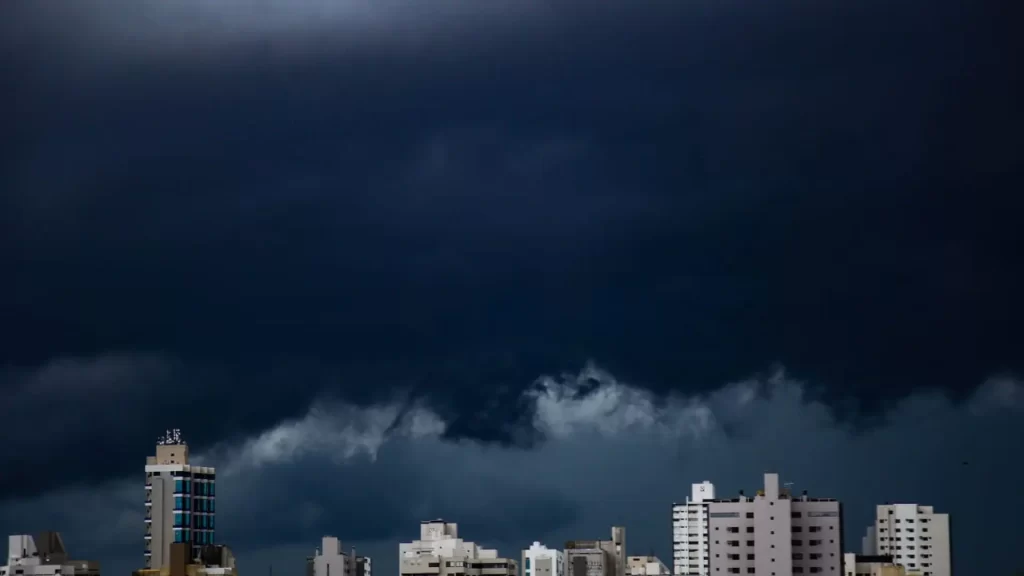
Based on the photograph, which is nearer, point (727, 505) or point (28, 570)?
point (727, 505)

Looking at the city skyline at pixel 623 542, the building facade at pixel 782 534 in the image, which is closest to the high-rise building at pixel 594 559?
the city skyline at pixel 623 542

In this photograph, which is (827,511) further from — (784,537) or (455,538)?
(455,538)

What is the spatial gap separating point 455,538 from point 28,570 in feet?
141

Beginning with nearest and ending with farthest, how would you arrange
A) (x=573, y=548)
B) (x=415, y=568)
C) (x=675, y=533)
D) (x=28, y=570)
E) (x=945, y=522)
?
1. (x=28, y=570)
2. (x=415, y=568)
3. (x=573, y=548)
4. (x=945, y=522)
5. (x=675, y=533)

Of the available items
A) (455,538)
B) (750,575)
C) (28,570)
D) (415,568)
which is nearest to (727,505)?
(750,575)

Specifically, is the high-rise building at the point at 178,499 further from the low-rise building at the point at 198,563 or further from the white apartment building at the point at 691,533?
the white apartment building at the point at 691,533

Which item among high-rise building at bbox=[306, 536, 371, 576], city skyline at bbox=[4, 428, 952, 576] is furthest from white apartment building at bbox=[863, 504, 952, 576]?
high-rise building at bbox=[306, 536, 371, 576]

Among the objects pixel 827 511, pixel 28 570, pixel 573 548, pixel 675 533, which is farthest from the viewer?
pixel 675 533

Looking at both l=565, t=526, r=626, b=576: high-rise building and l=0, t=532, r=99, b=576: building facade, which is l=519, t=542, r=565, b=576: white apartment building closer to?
l=565, t=526, r=626, b=576: high-rise building

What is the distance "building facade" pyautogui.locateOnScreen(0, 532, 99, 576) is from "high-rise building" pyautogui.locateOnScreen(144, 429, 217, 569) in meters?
19.6

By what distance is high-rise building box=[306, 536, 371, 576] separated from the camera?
140 m

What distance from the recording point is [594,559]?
156 metres

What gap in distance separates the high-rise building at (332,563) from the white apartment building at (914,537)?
5257cm

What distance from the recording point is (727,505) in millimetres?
97562
